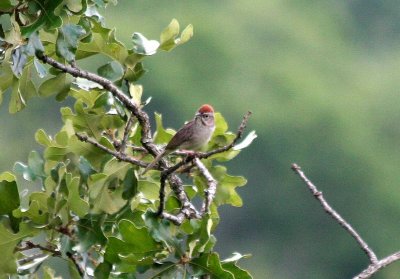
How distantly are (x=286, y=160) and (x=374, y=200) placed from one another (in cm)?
220

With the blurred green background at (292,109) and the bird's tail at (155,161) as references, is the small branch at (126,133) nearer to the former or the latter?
the bird's tail at (155,161)

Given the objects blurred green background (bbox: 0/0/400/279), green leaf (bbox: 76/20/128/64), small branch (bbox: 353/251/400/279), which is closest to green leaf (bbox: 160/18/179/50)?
green leaf (bbox: 76/20/128/64)

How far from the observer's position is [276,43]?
3142 cm

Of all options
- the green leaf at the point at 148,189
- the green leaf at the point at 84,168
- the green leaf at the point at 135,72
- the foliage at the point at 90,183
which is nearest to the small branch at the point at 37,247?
the foliage at the point at 90,183

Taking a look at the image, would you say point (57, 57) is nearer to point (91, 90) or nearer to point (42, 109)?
point (91, 90)

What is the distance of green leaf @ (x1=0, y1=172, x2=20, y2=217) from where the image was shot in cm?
319

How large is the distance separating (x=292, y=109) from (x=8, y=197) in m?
26.6

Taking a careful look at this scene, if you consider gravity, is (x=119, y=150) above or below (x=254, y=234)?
above

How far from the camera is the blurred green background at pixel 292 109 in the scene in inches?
1004

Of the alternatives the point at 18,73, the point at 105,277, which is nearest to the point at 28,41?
the point at 18,73

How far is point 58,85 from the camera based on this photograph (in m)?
3.40

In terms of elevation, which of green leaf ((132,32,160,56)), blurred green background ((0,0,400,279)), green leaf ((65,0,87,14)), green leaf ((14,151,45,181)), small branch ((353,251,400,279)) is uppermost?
green leaf ((65,0,87,14))

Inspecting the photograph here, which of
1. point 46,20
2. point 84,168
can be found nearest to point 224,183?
point 84,168

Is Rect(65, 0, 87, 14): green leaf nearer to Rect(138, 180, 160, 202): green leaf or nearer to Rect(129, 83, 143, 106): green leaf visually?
Rect(129, 83, 143, 106): green leaf
